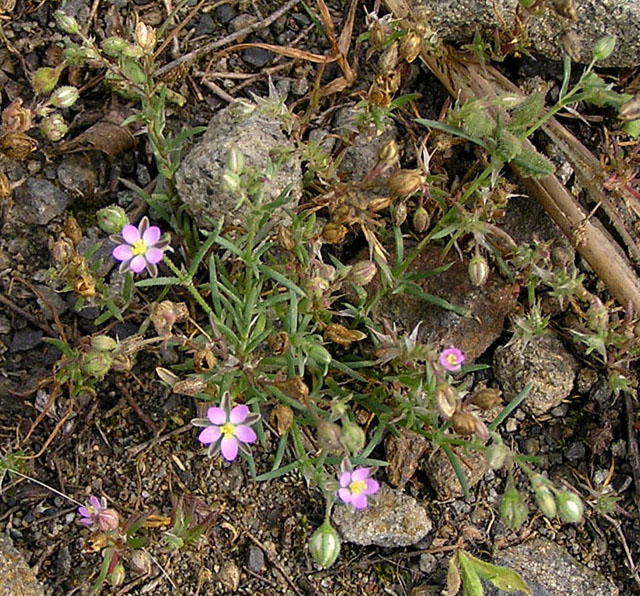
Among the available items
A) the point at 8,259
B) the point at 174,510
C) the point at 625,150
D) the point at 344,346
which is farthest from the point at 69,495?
the point at 625,150

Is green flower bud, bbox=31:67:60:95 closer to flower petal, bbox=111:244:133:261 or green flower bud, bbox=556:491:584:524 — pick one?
flower petal, bbox=111:244:133:261

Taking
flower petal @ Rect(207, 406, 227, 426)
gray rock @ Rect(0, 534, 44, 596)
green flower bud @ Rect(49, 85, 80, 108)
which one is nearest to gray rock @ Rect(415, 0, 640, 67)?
green flower bud @ Rect(49, 85, 80, 108)

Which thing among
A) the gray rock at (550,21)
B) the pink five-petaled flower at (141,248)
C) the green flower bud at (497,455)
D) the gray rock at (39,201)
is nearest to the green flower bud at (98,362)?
the pink five-petaled flower at (141,248)

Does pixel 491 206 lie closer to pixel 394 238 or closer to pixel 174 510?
pixel 394 238

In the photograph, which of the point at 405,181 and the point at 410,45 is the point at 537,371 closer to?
the point at 405,181

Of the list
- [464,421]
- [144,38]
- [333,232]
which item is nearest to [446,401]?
[464,421]

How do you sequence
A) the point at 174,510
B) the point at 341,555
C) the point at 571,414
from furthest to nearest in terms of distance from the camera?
1. the point at 571,414
2. the point at 341,555
3. the point at 174,510

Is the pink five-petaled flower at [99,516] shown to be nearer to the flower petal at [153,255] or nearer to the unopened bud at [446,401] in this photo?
the flower petal at [153,255]

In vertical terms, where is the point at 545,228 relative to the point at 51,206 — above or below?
above
